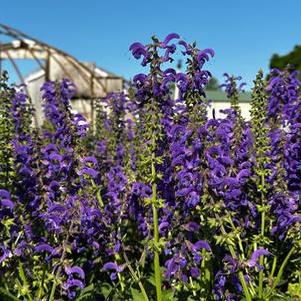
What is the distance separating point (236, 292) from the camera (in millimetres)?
5762

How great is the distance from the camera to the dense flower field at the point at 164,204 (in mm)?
4945

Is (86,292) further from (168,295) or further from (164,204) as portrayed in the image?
(164,204)

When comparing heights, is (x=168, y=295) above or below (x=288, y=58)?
below

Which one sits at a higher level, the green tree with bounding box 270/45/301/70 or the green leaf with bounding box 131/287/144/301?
the green tree with bounding box 270/45/301/70

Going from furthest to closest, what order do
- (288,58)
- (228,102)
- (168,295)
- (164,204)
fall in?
(288,58), (228,102), (168,295), (164,204)

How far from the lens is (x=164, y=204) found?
5.32 meters

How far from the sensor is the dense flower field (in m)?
4.95

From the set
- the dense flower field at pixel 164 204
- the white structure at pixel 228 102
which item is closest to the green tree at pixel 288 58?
the white structure at pixel 228 102

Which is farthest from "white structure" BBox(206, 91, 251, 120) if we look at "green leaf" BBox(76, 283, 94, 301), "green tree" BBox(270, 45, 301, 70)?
"green tree" BBox(270, 45, 301, 70)

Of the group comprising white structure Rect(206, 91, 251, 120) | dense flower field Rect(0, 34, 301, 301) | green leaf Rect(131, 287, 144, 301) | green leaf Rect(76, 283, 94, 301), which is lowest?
green leaf Rect(76, 283, 94, 301)

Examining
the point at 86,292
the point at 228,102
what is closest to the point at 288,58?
the point at 228,102

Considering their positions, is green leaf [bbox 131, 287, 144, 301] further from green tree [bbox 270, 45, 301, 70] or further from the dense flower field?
green tree [bbox 270, 45, 301, 70]

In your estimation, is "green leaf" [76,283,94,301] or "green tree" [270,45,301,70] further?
"green tree" [270,45,301,70]

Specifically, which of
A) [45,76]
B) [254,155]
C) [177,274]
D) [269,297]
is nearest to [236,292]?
[269,297]
